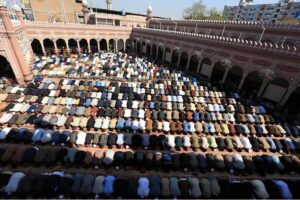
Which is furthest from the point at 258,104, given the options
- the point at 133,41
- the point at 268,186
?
the point at 133,41

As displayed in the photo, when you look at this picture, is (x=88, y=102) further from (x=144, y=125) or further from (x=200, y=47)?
(x=200, y=47)

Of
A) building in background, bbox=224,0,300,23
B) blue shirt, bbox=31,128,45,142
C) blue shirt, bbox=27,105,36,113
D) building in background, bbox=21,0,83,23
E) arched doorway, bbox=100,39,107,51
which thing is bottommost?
arched doorway, bbox=100,39,107,51

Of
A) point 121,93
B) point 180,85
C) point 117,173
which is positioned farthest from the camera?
point 180,85

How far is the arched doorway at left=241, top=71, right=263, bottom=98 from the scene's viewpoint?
1222 inches

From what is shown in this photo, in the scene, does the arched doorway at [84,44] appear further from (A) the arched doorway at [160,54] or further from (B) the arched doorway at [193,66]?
(B) the arched doorway at [193,66]

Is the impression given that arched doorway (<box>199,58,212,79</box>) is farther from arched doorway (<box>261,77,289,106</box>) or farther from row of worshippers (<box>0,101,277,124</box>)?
row of worshippers (<box>0,101,277,124</box>)

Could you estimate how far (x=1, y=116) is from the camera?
2072 cm

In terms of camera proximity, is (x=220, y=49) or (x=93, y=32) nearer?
(x=220, y=49)

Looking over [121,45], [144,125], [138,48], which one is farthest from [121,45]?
[144,125]

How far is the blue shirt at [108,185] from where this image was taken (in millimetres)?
13664

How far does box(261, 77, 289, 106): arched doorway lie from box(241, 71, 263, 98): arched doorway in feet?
6.60

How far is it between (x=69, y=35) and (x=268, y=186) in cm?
5463

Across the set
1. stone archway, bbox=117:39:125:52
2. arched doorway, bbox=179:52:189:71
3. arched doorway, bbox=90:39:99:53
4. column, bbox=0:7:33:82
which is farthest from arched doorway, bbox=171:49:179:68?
column, bbox=0:7:33:82

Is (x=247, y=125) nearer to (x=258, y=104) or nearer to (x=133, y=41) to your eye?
(x=258, y=104)
